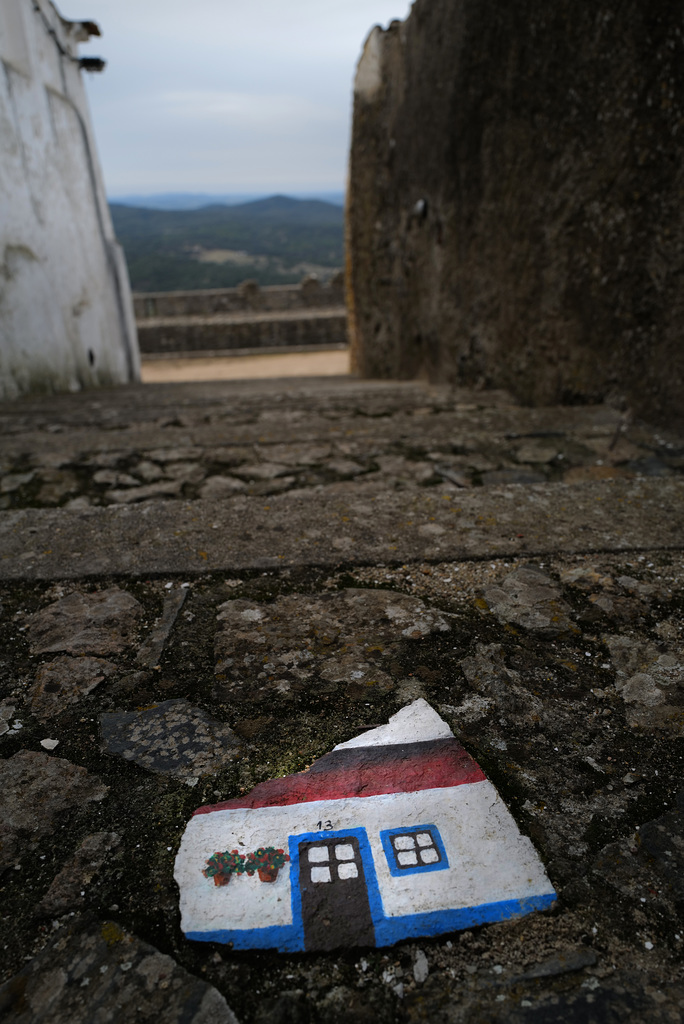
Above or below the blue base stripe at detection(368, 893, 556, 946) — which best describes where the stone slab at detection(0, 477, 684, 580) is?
above

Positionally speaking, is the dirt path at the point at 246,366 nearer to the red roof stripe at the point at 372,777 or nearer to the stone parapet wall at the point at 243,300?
the stone parapet wall at the point at 243,300

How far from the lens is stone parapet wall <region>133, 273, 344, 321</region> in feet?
55.6

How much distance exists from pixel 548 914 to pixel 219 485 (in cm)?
186

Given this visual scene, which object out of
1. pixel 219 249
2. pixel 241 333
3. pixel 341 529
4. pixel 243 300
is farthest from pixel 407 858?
pixel 219 249

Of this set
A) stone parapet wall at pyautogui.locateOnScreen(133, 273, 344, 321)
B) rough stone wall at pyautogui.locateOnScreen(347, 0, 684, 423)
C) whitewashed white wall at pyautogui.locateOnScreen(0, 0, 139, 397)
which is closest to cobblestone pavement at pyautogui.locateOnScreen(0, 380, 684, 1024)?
rough stone wall at pyautogui.locateOnScreen(347, 0, 684, 423)

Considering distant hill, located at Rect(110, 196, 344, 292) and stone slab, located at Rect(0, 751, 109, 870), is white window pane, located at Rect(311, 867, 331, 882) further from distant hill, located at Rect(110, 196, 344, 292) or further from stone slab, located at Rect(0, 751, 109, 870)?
distant hill, located at Rect(110, 196, 344, 292)

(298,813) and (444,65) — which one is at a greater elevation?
(444,65)

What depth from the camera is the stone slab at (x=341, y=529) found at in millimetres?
1703

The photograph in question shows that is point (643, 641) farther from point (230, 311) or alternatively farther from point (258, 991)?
point (230, 311)

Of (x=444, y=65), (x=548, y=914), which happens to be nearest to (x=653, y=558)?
(x=548, y=914)

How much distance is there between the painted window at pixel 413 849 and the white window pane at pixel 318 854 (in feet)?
0.27

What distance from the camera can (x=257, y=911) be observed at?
2.58ft

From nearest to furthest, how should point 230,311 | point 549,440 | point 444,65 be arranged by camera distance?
point 549,440, point 444,65, point 230,311

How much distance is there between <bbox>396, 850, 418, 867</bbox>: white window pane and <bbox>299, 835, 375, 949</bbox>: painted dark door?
53 mm
